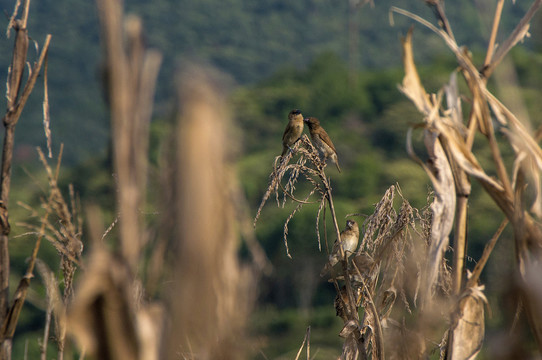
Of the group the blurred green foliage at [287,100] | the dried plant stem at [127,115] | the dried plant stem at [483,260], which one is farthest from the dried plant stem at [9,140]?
the blurred green foliage at [287,100]

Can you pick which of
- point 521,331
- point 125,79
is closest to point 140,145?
point 125,79

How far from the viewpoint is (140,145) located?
1.23 m

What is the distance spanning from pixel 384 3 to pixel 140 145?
94.8 m

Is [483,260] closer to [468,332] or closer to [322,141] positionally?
[468,332]

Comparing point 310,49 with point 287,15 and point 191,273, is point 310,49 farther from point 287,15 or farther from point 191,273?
point 191,273

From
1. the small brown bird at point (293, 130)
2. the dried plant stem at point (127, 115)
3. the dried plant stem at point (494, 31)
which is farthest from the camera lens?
the small brown bird at point (293, 130)

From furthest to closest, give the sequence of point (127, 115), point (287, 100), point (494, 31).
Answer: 1. point (287, 100)
2. point (494, 31)
3. point (127, 115)

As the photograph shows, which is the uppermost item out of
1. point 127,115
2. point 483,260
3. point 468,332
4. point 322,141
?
point 127,115

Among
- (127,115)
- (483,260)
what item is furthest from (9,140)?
(483,260)

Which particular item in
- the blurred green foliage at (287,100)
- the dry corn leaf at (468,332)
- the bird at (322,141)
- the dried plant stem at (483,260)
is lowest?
the blurred green foliage at (287,100)

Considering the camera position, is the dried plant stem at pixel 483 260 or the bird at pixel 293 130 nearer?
the dried plant stem at pixel 483 260

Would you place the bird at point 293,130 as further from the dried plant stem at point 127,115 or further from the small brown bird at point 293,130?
the dried plant stem at point 127,115

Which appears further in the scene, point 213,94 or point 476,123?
point 476,123

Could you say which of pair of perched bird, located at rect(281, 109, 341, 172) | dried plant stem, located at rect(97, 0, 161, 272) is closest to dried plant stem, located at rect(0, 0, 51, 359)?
dried plant stem, located at rect(97, 0, 161, 272)
